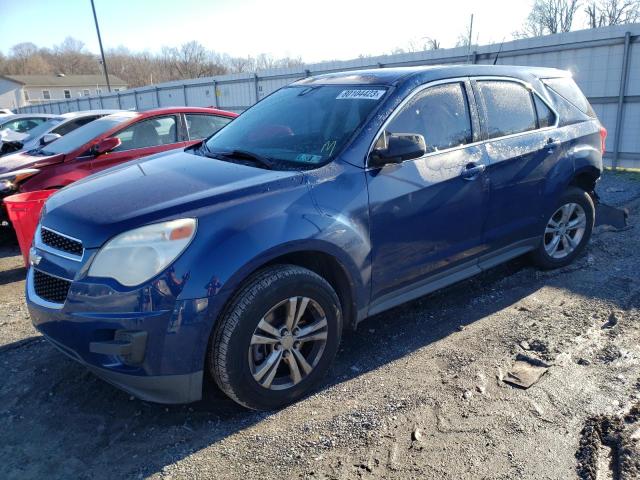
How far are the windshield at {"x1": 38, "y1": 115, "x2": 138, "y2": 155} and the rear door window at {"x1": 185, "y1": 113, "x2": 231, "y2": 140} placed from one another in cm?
78

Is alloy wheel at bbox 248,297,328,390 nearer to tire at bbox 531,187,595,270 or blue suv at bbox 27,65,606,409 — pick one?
blue suv at bbox 27,65,606,409

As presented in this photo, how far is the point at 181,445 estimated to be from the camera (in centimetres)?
266

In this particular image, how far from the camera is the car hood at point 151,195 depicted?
2578mm

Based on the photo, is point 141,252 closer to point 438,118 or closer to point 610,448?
point 438,118

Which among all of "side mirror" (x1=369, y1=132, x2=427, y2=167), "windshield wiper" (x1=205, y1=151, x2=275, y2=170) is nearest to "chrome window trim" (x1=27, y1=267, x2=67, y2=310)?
"windshield wiper" (x1=205, y1=151, x2=275, y2=170)

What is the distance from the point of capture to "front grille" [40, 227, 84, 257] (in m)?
2.66

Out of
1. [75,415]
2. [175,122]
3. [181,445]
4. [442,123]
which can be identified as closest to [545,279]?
[442,123]

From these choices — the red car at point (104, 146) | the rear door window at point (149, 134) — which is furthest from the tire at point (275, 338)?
the rear door window at point (149, 134)

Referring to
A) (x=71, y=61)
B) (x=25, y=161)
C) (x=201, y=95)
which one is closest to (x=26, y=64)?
(x=71, y=61)

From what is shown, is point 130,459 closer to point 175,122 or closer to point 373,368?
point 373,368

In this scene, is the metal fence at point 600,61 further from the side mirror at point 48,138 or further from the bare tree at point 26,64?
the bare tree at point 26,64

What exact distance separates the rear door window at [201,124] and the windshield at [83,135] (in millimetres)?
784

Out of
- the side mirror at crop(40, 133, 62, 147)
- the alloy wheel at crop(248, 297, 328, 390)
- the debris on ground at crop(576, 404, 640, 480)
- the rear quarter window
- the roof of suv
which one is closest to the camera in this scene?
the debris on ground at crop(576, 404, 640, 480)

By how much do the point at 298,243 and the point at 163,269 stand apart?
0.72 metres
